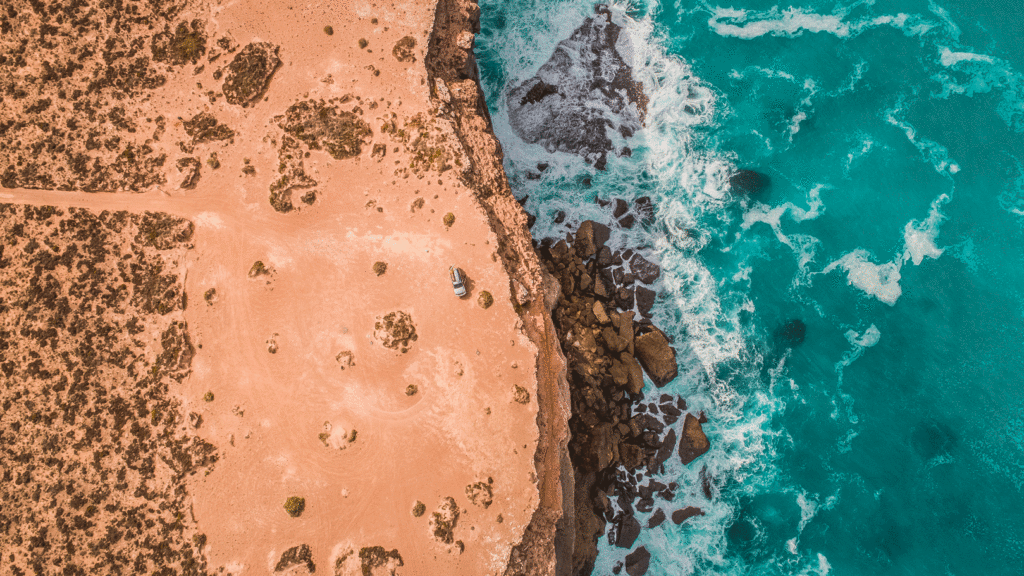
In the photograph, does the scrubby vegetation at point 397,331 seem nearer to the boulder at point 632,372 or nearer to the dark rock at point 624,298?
the boulder at point 632,372

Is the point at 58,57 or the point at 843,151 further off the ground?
the point at 58,57

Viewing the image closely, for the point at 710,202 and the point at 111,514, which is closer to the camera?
the point at 111,514

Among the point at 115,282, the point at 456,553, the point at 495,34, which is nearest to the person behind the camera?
the point at 456,553

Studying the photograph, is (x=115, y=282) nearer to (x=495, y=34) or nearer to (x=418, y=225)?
(x=418, y=225)

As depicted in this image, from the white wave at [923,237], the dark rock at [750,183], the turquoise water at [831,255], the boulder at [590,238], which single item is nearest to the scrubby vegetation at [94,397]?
the turquoise water at [831,255]

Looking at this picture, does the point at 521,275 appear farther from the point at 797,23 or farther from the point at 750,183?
the point at 797,23

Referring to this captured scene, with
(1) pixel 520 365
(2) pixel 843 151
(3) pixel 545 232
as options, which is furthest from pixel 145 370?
(2) pixel 843 151

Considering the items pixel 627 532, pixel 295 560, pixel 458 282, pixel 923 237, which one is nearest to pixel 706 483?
pixel 627 532

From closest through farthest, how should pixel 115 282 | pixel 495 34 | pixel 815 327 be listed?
pixel 115 282
pixel 815 327
pixel 495 34

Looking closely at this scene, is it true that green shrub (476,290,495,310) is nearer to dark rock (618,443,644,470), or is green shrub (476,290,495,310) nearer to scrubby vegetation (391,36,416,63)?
scrubby vegetation (391,36,416,63)
